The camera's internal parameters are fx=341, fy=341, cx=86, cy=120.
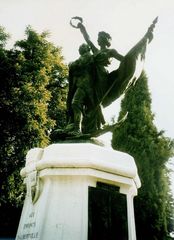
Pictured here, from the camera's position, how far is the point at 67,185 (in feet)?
13.9

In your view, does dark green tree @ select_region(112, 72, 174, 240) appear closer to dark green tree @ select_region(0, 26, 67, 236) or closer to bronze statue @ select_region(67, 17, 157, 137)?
dark green tree @ select_region(0, 26, 67, 236)

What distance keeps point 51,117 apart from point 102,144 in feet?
45.2

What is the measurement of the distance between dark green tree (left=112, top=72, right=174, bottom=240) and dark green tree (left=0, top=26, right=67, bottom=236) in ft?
13.9

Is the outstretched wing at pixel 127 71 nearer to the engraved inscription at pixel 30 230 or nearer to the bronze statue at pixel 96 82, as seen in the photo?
the bronze statue at pixel 96 82

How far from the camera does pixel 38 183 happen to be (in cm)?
442

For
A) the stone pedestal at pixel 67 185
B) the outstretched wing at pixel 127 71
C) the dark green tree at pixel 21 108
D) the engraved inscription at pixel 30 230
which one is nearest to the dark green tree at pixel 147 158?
the dark green tree at pixel 21 108

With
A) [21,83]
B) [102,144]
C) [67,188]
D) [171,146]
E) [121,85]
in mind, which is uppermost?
[21,83]

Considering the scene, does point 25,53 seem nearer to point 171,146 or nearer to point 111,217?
point 171,146

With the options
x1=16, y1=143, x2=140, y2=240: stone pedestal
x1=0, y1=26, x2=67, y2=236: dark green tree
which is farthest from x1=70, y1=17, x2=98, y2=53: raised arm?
x1=0, y1=26, x2=67, y2=236: dark green tree

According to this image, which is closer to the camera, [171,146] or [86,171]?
[86,171]

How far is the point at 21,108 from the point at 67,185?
12181 millimetres

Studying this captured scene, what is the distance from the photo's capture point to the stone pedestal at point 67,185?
4.00 metres

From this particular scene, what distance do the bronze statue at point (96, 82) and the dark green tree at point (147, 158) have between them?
1245 centimetres

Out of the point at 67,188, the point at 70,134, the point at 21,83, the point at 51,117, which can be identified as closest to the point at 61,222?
the point at 67,188
